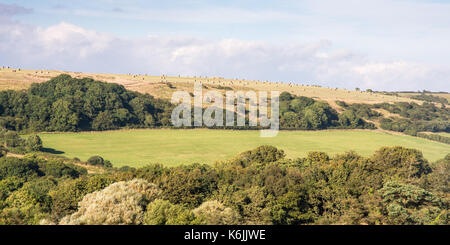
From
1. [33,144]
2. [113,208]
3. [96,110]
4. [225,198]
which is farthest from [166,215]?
[96,110]

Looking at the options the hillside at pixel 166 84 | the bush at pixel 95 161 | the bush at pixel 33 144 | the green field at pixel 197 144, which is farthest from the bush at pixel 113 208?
the hillside at pixel 166 84

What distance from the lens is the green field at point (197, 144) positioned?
85569 millimetres

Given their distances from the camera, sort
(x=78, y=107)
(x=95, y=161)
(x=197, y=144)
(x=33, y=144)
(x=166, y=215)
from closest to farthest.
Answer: (x=166, y=215)
(x=95, y=161)
(x=33, y=144)
(x=197, y=144)
(x=78, y=107)

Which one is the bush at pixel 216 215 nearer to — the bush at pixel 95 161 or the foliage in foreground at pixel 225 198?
the foliage in foreground at pixel 225 198

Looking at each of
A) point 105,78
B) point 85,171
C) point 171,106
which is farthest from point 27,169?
point 105,78

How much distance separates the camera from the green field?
85.6 meters

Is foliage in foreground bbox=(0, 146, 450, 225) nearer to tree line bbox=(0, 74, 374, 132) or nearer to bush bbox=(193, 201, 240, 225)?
bush bbox=(193, 201, 240, 225)

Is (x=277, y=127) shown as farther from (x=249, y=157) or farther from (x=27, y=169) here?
(x=27, y=169)

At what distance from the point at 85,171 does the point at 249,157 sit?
82.1 feet

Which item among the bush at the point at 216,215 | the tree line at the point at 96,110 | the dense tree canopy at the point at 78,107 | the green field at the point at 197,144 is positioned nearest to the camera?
the bush at the point at 216,215

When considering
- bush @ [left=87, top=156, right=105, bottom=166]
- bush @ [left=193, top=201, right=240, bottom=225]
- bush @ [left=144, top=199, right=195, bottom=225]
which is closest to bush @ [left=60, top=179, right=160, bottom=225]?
bush @ [left=144, top=199, right=195, bottom=225]

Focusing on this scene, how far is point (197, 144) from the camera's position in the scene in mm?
98125

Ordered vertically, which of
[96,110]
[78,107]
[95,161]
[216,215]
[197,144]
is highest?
[78,107]

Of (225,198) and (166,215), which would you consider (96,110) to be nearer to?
(225,198)
